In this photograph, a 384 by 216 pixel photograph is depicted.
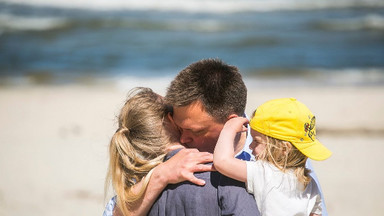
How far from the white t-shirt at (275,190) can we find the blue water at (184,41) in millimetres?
9261

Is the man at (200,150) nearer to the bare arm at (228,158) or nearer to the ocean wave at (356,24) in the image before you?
the bare arm at (228,158)

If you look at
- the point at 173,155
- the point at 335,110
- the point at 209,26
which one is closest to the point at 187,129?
the point at 173,155

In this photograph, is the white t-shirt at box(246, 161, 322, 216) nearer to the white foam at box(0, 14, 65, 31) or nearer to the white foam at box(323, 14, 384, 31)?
the white foam at box(323, 14, 384, 31)

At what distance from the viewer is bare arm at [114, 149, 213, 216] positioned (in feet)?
8.25

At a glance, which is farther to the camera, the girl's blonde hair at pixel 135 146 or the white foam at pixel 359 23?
the white foam at pixel 359 23

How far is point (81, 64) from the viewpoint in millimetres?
13969

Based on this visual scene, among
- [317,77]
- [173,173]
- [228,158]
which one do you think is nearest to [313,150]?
[228,158]

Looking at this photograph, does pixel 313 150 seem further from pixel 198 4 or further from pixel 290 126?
pixel 198 4

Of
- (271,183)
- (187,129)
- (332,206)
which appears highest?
(187,129)

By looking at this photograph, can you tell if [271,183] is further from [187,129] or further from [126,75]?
[126,75]

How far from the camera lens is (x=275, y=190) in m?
2.57

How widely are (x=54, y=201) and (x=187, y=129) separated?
4.13 meters

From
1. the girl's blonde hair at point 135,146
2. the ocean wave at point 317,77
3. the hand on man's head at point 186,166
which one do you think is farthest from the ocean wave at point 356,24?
the hand on man's head at point 186,166

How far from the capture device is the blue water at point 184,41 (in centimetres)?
1331
